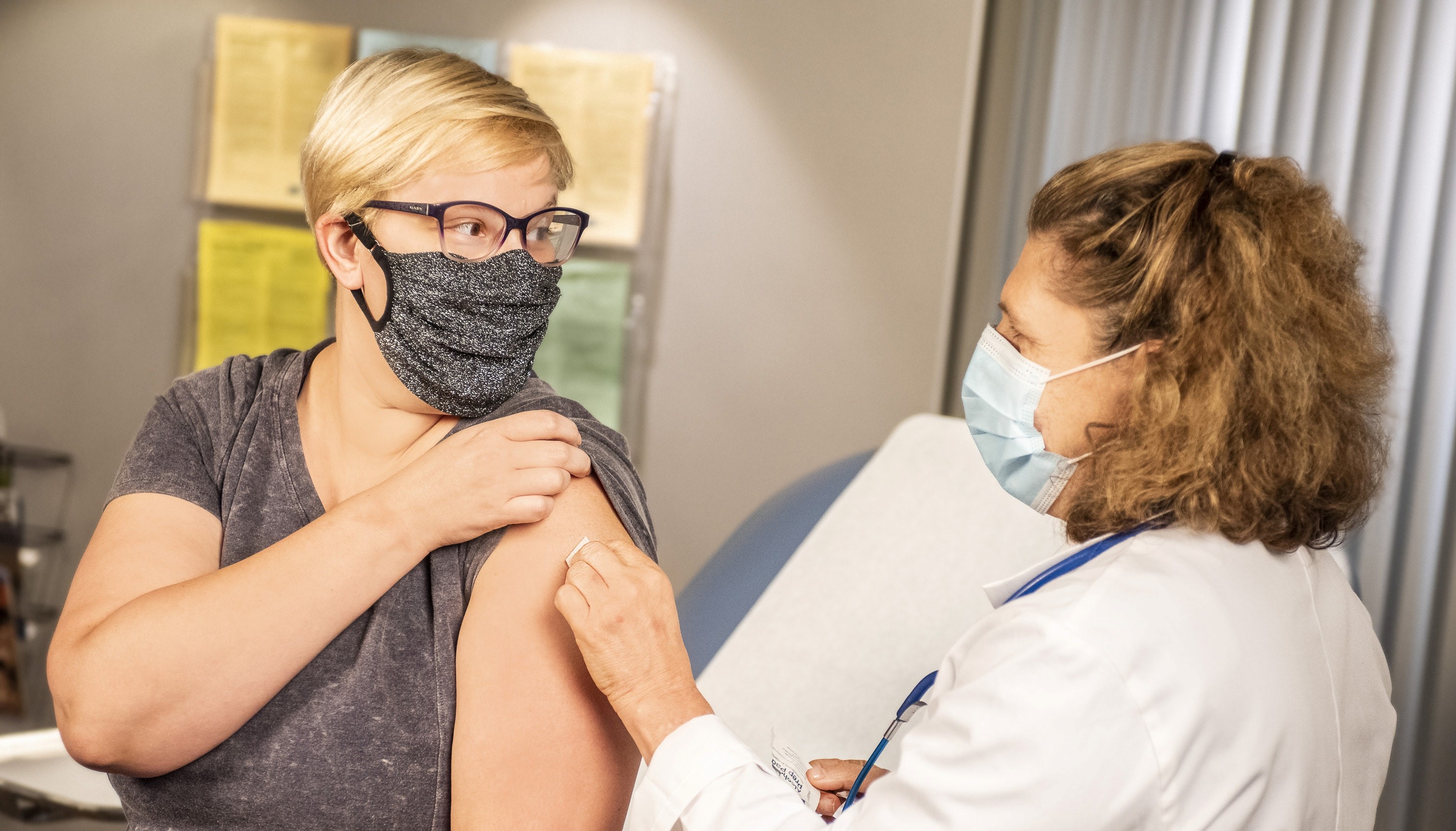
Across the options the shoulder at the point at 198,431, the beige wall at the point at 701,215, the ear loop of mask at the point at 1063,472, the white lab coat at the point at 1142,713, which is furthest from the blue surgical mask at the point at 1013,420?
the beige wall at the point at 701,215

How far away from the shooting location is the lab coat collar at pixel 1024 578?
3.60 ft

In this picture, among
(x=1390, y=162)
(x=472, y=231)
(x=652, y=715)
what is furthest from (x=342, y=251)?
(x=1390, y=162)

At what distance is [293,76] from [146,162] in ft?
1.65

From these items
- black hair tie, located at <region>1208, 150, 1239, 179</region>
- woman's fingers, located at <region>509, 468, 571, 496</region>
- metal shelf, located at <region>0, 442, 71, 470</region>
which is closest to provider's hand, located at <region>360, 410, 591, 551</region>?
woman's fingers, located at <region>509, 468, 571, 496</region>

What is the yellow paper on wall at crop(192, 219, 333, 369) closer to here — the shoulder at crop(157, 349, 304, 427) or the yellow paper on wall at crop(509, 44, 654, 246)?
the yellow paper on wall at crop(509, 44, 654, 246)

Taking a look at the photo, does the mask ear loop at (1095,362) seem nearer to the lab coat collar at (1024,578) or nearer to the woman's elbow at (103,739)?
the lab coat collar at (1024,578)

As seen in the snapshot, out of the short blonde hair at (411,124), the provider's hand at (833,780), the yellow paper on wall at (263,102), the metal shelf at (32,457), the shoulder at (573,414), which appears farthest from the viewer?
the metal shelf at (32,457)

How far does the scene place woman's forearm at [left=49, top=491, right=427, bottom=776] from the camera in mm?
998

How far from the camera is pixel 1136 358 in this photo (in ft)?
3.52

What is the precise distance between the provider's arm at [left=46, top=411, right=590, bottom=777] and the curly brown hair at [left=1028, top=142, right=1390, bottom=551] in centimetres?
55

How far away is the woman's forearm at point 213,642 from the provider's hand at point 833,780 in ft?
2.02

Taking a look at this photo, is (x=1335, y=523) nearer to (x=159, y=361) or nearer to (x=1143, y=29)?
(x=1143, y=29)

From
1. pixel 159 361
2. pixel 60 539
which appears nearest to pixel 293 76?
pixel 159 361

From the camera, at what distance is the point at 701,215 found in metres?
3.35
